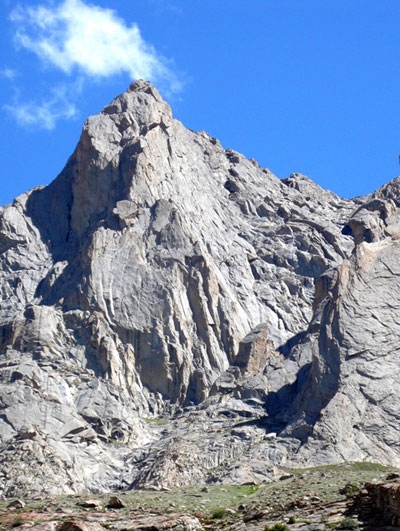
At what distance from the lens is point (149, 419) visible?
456ft

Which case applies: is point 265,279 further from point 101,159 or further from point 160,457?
point 160,457

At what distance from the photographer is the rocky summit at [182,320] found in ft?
379

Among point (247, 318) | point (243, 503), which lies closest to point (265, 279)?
point (247, 318)

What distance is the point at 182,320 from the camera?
5866 inches

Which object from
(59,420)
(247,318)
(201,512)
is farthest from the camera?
(247,318)

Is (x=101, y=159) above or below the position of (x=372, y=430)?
above

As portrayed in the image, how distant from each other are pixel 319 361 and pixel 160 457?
1750 cm

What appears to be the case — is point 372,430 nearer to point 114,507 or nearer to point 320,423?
point 320,423

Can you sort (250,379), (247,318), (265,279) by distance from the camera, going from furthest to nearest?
(265,279)
(247,318)
(250,379)

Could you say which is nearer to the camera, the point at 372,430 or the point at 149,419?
the point at 372,430

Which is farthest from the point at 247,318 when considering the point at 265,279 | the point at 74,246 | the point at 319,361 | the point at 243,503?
the point at 243,503

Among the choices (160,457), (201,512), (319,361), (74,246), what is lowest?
(201,512)

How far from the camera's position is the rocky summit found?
379 ft

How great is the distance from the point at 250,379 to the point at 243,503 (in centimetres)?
5276
